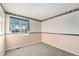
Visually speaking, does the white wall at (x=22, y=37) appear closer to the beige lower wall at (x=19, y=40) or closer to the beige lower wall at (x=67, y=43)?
the beige lower wall at (x=19, y=40)

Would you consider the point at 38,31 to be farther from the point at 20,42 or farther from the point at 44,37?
the point at 20,42

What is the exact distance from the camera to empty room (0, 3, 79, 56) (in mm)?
3732

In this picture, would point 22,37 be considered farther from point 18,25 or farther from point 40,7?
point 40,7

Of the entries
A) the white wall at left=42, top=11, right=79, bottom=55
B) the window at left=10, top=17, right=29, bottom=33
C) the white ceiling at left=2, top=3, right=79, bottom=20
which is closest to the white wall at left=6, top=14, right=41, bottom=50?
the window at left=10, top=17, right=29, bottom=33

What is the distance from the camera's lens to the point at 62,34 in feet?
15.8

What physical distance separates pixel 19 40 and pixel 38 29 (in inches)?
90.4

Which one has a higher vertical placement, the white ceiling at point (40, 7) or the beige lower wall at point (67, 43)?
the white ceiling at point (40, 7)

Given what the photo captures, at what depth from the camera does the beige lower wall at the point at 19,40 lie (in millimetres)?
4949

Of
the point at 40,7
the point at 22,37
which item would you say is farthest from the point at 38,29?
the point at 40,7

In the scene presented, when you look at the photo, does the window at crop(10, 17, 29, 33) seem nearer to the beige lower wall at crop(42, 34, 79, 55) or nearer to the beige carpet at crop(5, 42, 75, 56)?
the beige carpet at crop(5, 42, 75, 56)

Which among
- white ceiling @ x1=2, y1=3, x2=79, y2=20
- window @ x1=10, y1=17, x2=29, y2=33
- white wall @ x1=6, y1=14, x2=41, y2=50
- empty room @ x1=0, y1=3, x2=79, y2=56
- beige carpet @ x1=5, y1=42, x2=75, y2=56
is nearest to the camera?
white ceiling @ x1=2, y1=3, x2=79, y2=20

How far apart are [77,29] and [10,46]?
3316mm

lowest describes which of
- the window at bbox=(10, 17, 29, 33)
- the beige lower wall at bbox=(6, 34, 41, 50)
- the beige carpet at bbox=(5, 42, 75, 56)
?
the beige carpet at bbox=(5, 42, 75, 56)

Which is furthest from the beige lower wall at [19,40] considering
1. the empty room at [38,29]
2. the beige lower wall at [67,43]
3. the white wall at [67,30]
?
the beige lower wall at [67,43]
